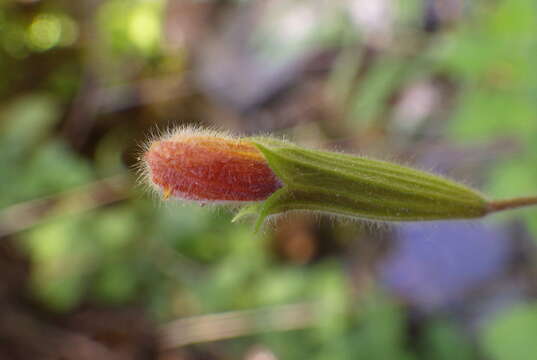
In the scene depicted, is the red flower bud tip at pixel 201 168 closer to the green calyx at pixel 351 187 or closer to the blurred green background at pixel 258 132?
the green calyx at pixel 351 187

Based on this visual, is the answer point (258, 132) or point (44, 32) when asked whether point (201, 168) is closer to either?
point (258, 132)

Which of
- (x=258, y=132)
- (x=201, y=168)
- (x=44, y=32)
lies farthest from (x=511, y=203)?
(x=44, y=32)

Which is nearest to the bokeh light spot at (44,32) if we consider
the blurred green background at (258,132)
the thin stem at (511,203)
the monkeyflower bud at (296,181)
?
the blurred green background at (258,132)

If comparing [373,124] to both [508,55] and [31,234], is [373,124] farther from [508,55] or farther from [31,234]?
[31,234]

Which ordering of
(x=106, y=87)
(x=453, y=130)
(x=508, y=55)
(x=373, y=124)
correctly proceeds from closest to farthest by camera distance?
(x=508, y=55)
(x=453, y=130)
(x=373, y=124)
(x=106, y=87)

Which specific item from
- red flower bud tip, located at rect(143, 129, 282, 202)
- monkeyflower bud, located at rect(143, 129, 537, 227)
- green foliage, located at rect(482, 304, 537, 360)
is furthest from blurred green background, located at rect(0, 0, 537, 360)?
red flower bud tip, located at rect(143, 129, 282, 202)

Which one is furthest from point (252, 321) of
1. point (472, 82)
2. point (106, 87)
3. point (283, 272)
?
point (106, 87)
